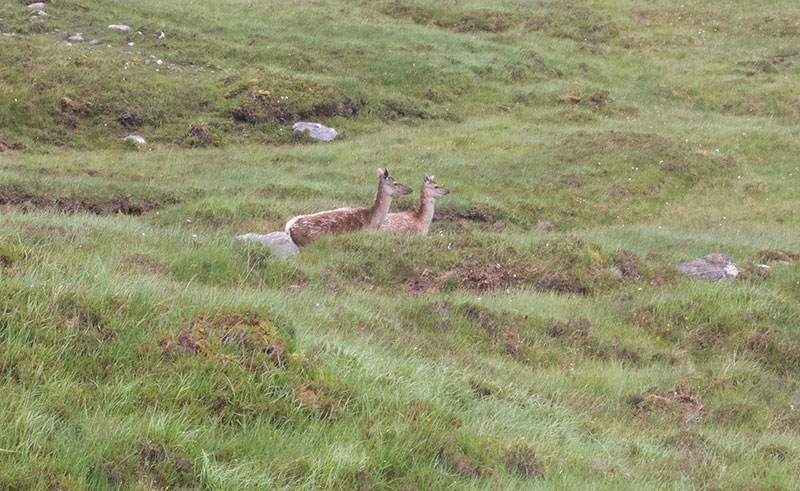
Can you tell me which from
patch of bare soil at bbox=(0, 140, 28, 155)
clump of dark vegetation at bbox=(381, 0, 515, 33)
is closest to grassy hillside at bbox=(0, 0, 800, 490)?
patch of bare soil at bbox=(0, 140, 28, 155)

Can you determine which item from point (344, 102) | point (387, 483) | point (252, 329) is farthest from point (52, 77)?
point (387, 483)

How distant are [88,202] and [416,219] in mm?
7103

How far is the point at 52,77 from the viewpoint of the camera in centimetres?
2441

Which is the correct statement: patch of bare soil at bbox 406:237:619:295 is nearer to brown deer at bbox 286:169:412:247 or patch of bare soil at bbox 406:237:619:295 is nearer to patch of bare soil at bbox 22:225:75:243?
brown deer at bbox 286:169:412:247

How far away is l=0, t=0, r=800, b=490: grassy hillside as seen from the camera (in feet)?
15.6

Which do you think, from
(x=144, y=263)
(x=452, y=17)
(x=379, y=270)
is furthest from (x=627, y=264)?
(x=452, y=17)

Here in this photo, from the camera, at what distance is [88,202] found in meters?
15.6

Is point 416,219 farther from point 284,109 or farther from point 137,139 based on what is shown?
point 284,109

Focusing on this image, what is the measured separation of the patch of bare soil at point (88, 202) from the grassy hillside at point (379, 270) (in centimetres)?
10

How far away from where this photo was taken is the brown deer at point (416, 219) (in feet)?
48.8

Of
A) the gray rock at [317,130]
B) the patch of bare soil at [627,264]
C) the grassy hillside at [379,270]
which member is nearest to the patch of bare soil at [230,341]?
the grassy hillside at [379,270]

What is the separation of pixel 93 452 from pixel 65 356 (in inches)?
42.8

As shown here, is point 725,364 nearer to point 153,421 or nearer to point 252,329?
point 252,329

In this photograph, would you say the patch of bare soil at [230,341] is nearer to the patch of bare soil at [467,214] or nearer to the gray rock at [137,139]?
the patch of bare soil at [467,214]
